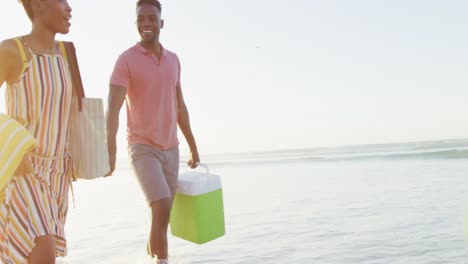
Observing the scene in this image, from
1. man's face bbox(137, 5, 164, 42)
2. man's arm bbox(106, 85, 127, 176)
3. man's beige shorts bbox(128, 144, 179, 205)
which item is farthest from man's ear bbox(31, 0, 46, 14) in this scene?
man's beige shorts bbox(128, 144, 179, 205)

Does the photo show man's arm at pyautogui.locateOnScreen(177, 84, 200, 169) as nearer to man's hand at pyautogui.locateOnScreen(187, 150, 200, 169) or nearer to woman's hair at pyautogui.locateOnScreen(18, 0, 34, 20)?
man's hand at pyautogui.locateOnScreen(187, 150, 200, 169)

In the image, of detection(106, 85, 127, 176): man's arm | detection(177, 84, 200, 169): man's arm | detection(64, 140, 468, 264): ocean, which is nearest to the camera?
detection(106, 85, 127, 176): man's arm

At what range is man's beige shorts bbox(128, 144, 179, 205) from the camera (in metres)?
3.59

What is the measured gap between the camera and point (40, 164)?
2.45 meters

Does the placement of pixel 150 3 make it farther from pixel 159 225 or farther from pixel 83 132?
pixel 159 225

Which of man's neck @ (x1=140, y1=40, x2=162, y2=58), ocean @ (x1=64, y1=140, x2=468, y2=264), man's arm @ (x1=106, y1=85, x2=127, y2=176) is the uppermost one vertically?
man's neck @ (x1=140, y1=40, x2=162, y2=58)

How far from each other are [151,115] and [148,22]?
25.2 inches

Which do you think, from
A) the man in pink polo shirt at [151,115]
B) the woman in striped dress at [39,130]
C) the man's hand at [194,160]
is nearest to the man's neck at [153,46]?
the man in pink polo shirt at [151,115]

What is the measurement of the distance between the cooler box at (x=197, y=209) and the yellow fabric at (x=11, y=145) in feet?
5.51

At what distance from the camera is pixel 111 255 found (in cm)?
526

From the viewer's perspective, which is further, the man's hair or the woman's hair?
the man's hair

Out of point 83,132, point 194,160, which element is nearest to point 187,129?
point 194,160

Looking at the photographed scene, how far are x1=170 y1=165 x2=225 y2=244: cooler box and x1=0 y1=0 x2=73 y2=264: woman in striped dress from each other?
51.9 inches

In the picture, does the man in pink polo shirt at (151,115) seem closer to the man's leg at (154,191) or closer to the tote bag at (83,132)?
the man's leg at (154,191)
